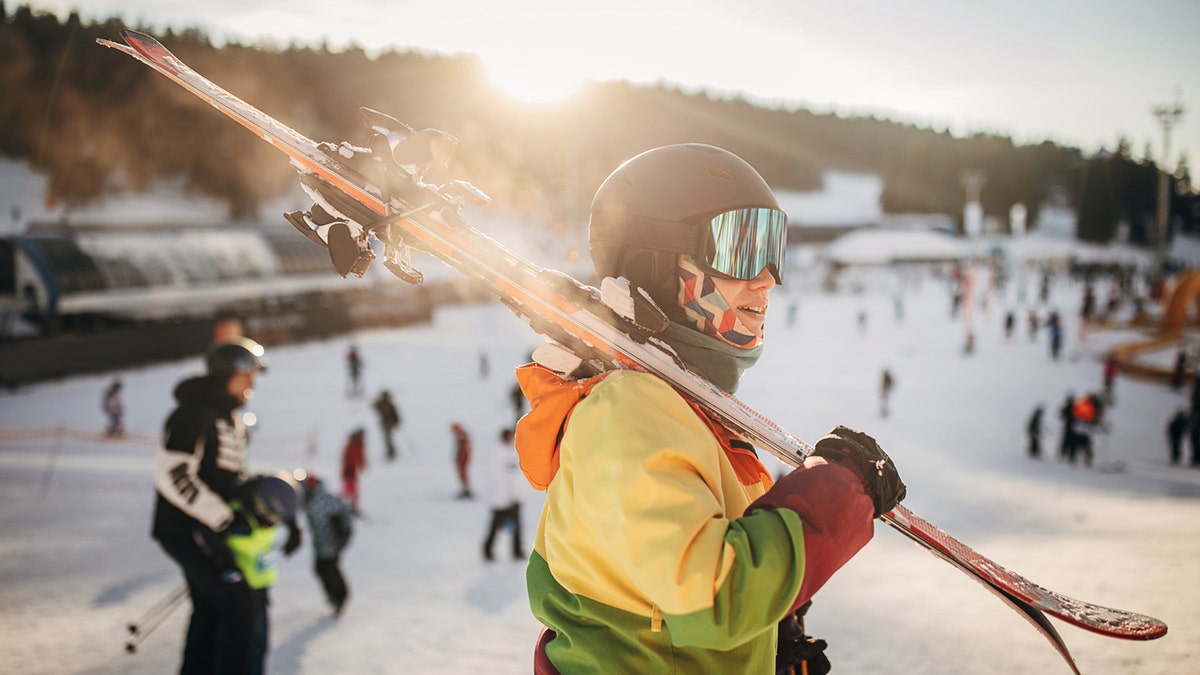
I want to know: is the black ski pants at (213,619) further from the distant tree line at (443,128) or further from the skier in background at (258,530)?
the distant tree line at (443,128)

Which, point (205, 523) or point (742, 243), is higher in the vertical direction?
point (742, 243)

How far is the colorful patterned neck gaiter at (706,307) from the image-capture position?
63.7 inches

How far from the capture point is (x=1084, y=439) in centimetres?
1252

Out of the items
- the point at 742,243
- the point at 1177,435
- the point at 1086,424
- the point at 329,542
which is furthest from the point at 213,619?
the point at 1177,435

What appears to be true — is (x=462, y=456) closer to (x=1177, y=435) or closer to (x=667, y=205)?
(x=667, y=205)

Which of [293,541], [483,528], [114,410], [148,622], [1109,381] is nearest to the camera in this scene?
[148,622]

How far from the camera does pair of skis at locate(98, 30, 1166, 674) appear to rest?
1.58 m

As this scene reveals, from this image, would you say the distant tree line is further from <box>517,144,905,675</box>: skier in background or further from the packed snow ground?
the packed snow ground

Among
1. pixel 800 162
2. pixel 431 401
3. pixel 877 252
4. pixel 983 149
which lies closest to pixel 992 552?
pixel 431 401

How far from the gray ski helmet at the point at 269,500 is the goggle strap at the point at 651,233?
2957 millimetres

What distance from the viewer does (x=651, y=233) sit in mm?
1638

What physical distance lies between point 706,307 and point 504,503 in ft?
21.8

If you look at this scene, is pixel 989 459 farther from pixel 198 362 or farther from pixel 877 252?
pixel 877 252

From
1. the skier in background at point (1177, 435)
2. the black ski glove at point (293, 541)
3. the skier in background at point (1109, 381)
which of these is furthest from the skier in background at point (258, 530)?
the skier in background at point (1109, 381)
